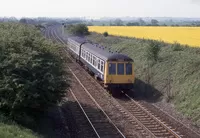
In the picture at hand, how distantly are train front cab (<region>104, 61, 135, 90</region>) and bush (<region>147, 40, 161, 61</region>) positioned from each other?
14.2ft

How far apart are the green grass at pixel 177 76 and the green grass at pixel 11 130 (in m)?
9.01

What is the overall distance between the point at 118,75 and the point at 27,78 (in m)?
9.64

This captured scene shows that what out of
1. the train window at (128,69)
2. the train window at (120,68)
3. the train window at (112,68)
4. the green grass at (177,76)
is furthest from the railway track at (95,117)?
the green grass at (177,76)

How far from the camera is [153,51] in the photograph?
2800 centimetres

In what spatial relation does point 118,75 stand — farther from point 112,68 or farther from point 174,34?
point 174,34

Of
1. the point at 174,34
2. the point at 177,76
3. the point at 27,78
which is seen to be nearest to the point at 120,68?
the point at 177,76

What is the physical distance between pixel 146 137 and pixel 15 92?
5863 millimetres

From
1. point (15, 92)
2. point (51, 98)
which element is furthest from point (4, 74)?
point (51, 98)

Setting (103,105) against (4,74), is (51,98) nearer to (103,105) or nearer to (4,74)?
(4,74)

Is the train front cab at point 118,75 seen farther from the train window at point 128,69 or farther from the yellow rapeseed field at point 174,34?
the yellow rapeseed field at point 174,34

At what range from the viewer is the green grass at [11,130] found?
1191 cm

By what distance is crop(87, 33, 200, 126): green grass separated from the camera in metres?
20.3

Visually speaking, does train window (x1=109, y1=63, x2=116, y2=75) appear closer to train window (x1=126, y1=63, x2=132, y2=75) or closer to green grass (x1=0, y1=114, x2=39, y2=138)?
train window (x1=126, y1=63, x2=132, y2=75)

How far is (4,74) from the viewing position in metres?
14.9
